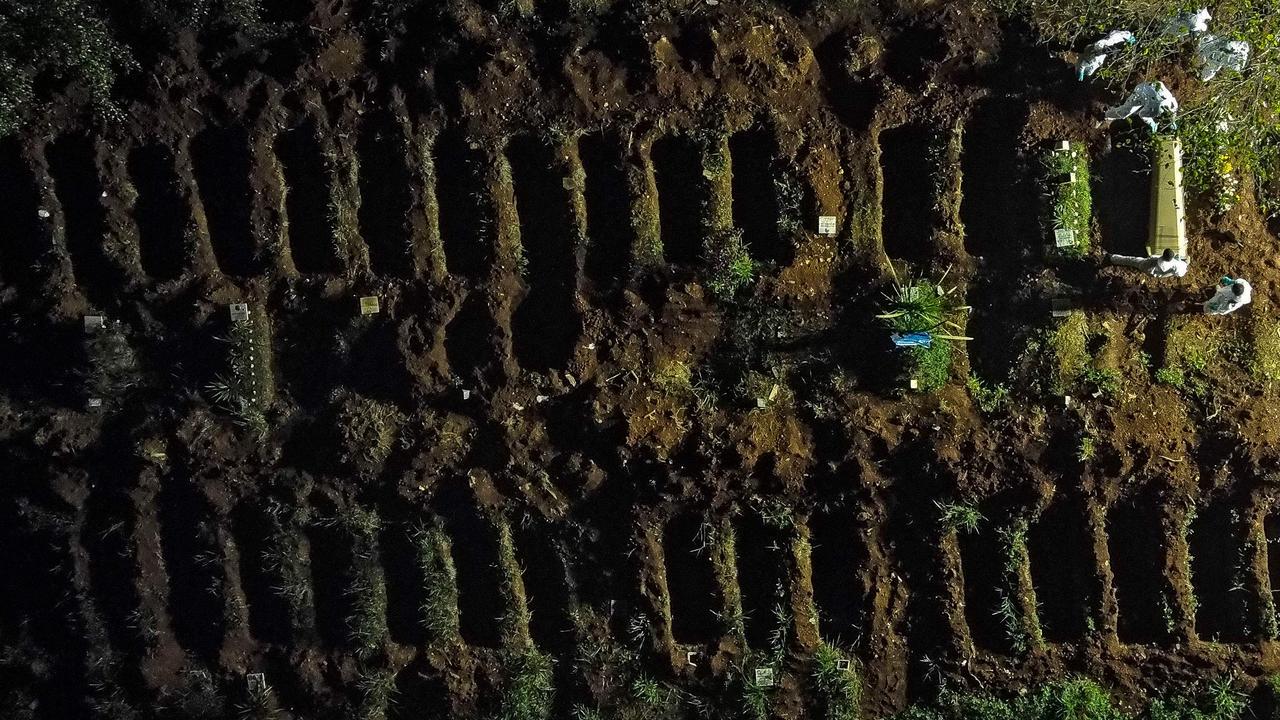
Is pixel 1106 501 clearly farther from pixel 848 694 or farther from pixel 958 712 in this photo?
pixel 848 694

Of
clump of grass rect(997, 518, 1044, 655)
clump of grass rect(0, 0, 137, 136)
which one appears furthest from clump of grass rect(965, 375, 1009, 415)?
clump of grass rect(0, 0, 137, 136)

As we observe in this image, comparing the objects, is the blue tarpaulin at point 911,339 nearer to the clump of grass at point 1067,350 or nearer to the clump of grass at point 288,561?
the clump of grass at point 1067,350

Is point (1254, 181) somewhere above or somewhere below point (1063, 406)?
above

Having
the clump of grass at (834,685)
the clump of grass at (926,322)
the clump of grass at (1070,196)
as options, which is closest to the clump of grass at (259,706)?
the clump of grass at (834,685)

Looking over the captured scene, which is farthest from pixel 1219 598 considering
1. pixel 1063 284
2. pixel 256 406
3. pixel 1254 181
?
pixel 256 406

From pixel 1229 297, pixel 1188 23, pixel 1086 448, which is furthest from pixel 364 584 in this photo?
pixel 1188 23

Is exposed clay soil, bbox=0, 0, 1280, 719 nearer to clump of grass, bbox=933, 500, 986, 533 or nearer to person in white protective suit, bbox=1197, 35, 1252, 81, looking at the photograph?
clump of grass, bbox=933, 500, 986, 533
